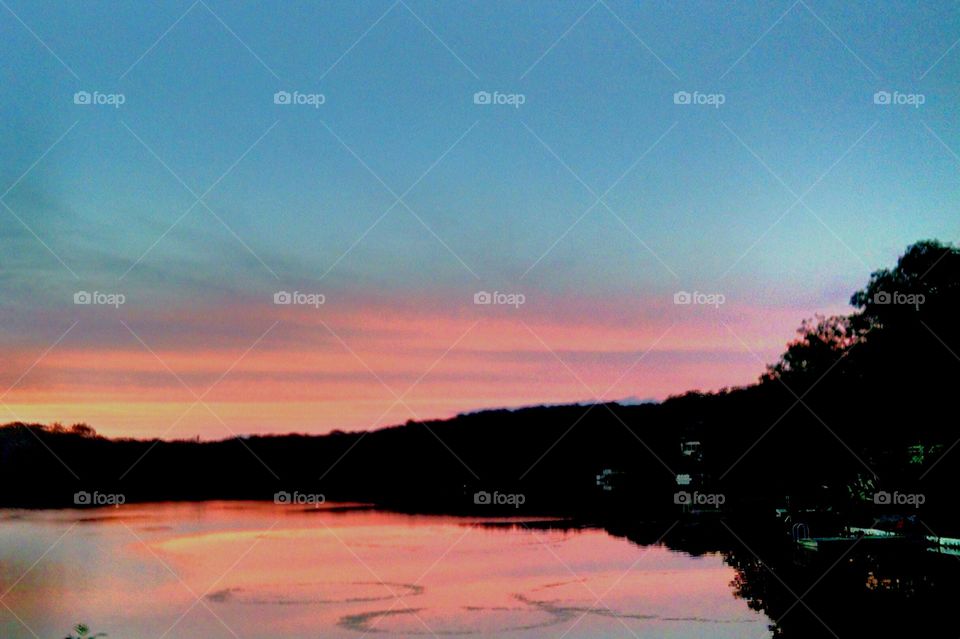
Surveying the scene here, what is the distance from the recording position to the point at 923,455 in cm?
2594

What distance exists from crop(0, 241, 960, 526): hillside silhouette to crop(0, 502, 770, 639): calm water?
2.53 m

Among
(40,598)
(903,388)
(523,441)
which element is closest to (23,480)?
(40,598)

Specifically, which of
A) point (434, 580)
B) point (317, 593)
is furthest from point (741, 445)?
point (317, 593)

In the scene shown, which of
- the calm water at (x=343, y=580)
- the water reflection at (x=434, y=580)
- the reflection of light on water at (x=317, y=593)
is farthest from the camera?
the reflection of light on water at (x=317, y=593)

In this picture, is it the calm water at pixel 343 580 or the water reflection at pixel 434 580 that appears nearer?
the water reflection at pixel 434 580

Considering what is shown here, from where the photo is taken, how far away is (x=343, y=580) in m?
31.8

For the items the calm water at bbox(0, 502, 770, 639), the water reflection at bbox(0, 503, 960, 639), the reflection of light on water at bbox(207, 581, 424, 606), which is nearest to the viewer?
the water reflection at bbox(0, 503, 960, 639)

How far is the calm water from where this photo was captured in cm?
2595

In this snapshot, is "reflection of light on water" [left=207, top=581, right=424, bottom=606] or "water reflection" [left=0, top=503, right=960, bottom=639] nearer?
"water reflection" [left=0, top=503, right=960, bottom=639]

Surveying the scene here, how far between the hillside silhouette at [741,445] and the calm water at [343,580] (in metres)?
2.53

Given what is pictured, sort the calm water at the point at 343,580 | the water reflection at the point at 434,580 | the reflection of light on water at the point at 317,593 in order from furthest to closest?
the reflection of light on water at the point at 317,593 → the calm water at the point at 343,580 → the water reflection at the point at 434,580

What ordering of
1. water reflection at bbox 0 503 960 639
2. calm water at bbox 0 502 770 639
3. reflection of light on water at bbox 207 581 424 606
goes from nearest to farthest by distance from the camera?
water reflection at bbox 0 503 960 639
calm water at bbox 0 502 770 639
reflection of light on water at bbox 207 581 424 606

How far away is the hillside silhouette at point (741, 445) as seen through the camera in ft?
81.4

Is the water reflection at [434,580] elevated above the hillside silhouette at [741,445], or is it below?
below
